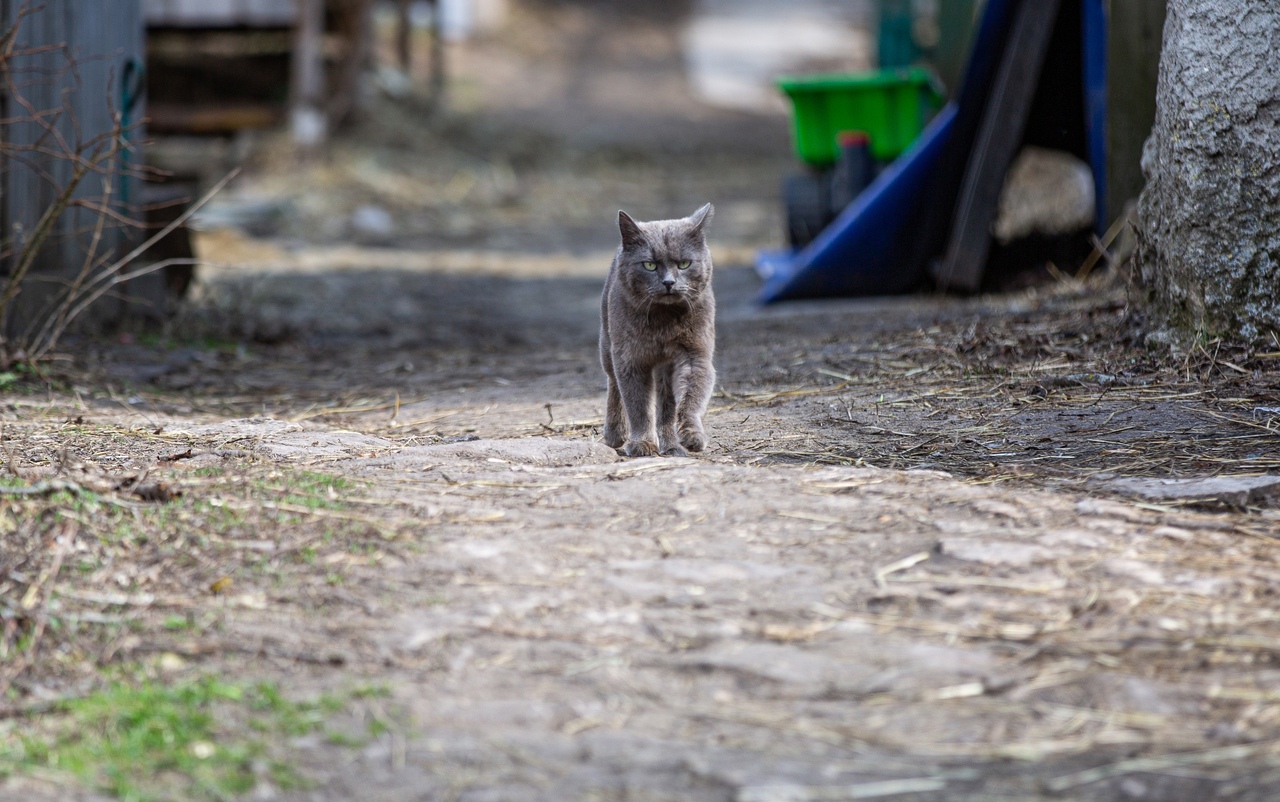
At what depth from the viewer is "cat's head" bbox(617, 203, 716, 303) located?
14.1 ft

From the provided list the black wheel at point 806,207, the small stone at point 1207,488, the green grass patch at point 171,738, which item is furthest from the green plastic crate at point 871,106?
the green grass patch at point 171,738

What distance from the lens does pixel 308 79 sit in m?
13.3

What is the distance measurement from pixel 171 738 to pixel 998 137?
608cm

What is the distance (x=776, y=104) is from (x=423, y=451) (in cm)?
1713

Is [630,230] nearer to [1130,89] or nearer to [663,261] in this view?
[663,261]

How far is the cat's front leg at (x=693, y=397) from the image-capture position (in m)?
4.22

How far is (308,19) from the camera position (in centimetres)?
1291

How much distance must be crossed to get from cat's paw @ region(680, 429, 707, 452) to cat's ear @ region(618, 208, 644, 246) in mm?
694

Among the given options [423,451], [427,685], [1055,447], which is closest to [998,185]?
[1055,447]

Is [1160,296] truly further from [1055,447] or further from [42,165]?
[42,165]

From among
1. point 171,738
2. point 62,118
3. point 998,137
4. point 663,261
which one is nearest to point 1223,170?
point 663,261

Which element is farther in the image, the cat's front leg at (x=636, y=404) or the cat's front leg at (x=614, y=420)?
Answer: the cat's front leg at (x=614, y=420)

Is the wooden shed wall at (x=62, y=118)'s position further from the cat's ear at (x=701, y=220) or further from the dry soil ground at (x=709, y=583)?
the cat's ear at (x=701, y=220)

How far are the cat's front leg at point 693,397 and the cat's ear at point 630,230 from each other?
444 mm
